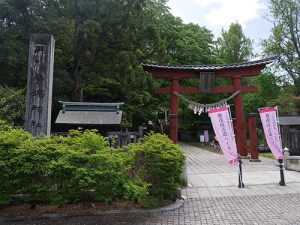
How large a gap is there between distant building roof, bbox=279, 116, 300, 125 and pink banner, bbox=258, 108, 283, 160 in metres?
11.0

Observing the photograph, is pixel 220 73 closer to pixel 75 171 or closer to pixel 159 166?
pixel 159 166

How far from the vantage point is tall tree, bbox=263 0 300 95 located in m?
34.8

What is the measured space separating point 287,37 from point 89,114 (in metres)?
26.8

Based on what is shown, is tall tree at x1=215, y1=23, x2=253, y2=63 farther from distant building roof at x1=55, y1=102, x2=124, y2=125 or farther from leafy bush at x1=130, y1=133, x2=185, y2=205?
leafy bush at x1=130, y1=133, x2=185, y2=205

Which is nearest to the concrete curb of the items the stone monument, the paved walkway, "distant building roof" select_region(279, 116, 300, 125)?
the paved walkway

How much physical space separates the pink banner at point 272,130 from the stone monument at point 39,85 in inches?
342

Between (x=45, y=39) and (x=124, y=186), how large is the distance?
6.12 meters

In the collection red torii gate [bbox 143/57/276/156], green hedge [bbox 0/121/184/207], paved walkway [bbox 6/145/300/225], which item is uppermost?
red torii gate [bbox 143/57/276/156]

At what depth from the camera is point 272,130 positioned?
12.9m

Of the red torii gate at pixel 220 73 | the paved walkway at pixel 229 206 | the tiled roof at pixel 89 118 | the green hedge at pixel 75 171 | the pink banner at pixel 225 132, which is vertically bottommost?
the paved walkway at pixel 229 206

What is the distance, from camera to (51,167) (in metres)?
6.90

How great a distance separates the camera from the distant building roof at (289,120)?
2341 centimetres

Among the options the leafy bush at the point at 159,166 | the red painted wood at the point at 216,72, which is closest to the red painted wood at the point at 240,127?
the red painted wood at the point at 216,72

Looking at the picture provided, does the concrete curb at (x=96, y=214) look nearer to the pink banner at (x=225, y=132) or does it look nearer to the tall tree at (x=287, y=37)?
the pink banner at (x=225, y=132)
